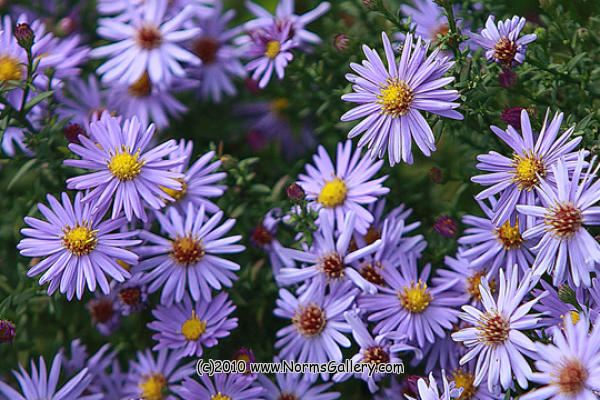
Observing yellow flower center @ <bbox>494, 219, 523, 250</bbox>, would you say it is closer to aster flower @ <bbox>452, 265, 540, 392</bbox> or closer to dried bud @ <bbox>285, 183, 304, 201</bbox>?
aster flower @ <bbox>452, 265, 540, 392</bbox>

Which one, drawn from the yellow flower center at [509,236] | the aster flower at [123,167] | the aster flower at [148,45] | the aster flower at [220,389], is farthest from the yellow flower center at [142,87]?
the yellow flower center at [509,236]

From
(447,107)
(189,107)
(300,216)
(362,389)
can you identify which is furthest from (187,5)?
(362,389)

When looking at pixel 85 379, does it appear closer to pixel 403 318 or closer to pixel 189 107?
pixel 403 318

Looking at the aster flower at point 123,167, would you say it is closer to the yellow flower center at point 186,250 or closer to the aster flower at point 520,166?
the yellow flower center at point 186,250

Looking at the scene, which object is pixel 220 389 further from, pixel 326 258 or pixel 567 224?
pixel 567 224

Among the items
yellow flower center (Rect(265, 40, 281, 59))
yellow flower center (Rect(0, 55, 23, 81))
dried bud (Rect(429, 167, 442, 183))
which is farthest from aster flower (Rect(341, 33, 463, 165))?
yellow flower center (Rect(0, 55, 23, 81))
